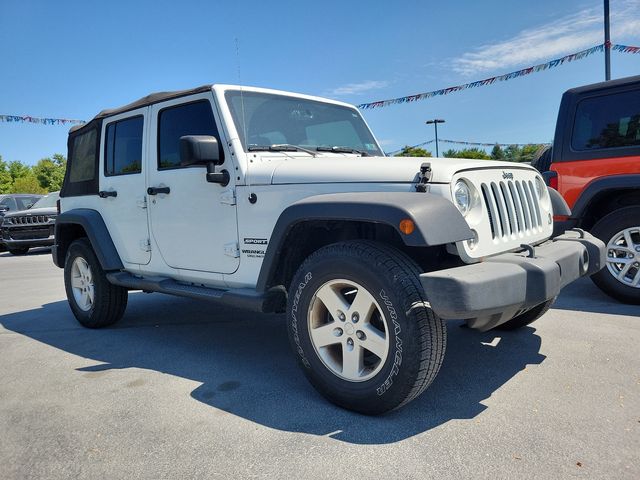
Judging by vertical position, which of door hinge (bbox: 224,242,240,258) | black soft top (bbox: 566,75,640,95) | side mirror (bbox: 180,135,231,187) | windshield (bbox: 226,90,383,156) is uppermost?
black soft top (bbox: 566,75,640,95)

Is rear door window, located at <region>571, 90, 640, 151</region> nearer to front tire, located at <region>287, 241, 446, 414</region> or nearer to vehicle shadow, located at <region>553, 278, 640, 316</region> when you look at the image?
vehicle shadow, located at <region>553, 278, 640, 316</region>

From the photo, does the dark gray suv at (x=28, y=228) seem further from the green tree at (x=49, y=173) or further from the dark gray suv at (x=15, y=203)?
the green tree at (x=49, y=173)

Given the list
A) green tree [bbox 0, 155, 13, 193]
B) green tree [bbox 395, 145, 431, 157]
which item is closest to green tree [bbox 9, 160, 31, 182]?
green tree [bbox 0, 155, 13, 193]

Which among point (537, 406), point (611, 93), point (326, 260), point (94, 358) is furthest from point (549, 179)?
point (94, 358)

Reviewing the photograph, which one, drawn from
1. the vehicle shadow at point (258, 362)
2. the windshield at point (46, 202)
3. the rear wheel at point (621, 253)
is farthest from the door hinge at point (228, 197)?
the windshield at point (46, 202)

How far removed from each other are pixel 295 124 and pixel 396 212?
1.71 m

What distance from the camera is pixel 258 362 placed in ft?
12.3

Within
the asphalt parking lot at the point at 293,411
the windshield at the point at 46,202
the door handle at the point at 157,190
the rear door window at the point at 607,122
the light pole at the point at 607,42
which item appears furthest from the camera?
the windshield at the point at 46,202

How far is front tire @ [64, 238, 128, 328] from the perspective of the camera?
4793mm

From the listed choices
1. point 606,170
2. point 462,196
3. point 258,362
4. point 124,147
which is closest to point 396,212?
point 462,196

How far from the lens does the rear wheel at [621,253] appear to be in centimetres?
476

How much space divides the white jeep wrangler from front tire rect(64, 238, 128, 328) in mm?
20

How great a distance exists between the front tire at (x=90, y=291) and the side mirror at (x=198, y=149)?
2.03m

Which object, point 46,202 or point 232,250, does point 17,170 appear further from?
point 232,250
